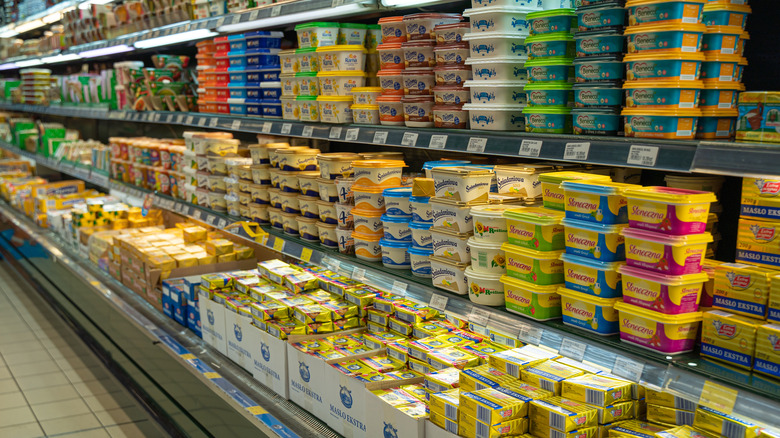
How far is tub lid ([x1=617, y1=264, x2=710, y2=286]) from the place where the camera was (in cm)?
125

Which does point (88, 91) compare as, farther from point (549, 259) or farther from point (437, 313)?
point (549, 259)

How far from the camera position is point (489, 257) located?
1.64 metres

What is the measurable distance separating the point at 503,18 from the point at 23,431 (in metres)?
3.10

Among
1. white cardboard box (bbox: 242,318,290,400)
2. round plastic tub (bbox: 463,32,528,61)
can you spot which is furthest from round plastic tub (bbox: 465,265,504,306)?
white cardboard box (bbox: 242,318,290,400)

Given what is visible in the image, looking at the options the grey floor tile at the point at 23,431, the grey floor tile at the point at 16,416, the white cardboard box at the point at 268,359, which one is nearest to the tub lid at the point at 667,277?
the white cardboard box at the point at 268,359

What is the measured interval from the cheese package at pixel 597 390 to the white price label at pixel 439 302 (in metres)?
0.43

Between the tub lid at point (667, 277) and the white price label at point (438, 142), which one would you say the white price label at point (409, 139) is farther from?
the tub lid at point (667, 277)

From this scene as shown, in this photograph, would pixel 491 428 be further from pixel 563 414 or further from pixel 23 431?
pixel 23 431

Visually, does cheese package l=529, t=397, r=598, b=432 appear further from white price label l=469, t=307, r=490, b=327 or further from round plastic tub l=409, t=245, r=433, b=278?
round plastic tub l=409, t=245, r=433, b=278

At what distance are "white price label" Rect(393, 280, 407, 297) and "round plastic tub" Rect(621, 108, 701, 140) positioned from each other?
0.82 metres

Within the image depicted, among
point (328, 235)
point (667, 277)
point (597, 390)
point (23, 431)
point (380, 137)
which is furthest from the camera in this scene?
point (23, 431)

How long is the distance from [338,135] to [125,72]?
2943 millimetres

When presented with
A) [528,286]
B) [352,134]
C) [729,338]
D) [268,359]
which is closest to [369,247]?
[352,134]

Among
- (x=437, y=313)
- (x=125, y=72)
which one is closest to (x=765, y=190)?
(x=437, y=313)
